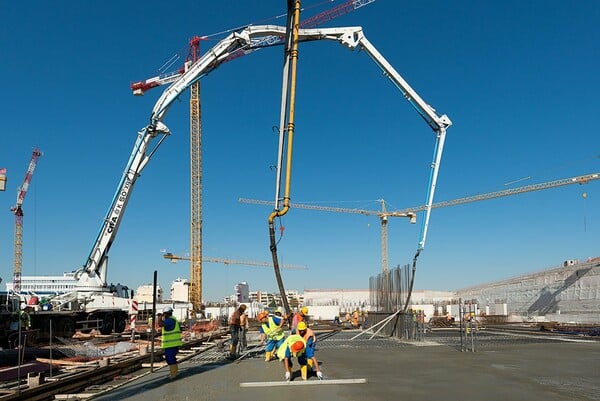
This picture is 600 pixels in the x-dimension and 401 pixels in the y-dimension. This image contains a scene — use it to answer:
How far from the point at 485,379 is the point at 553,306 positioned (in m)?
57.1

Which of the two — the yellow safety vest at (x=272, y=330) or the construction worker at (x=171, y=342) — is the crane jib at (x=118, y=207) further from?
the construction worker at (x=171, y=342)

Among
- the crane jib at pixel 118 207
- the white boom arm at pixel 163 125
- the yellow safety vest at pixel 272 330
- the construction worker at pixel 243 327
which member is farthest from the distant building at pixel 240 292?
the crane jib at pixel 118 207

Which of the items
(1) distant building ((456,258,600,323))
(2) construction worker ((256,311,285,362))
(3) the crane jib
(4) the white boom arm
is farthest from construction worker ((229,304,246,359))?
(1) distant building ((456,258,600,323))

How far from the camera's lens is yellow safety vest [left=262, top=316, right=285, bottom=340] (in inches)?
604

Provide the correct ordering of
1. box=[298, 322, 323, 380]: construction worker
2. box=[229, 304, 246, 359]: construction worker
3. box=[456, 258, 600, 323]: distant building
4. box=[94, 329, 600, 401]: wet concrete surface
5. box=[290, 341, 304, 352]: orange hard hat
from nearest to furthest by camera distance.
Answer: box=[94, 329, 600, 401]: wet concrete surface, box=[290, 341, 304, 352]: orange hard hat, box=[298, 322, 323, 380]: construction worker, box=[229, 304, 246, 359]: construction worker, box=[456, 258, 600, 323]: distant building

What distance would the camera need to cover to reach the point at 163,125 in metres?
30.7

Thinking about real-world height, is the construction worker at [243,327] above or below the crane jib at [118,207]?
below

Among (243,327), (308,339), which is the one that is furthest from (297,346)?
(243,327)

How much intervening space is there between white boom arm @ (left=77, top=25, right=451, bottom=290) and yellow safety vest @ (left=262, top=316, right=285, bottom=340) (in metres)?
9.85

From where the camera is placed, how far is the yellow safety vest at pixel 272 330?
50.4ft

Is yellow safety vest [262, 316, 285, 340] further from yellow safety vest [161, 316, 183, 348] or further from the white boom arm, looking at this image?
the white boom arm

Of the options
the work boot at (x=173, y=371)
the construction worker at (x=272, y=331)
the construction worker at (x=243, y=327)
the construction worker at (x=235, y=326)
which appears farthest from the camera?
the construction worker at (x=243, y=327)

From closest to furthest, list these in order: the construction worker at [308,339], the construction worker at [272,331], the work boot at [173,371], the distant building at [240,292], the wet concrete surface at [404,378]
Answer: the wet concrete surface at [404,378] → the construction worker at [308,339] → the work boot at [173,371] → the construction worker at [272,331] → the distant building at [240,292]

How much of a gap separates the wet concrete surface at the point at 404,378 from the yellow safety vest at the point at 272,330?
75cm
